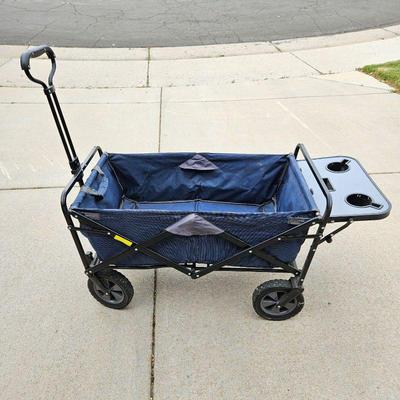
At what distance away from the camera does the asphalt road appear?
726cm

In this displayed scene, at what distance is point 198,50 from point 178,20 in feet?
7.19

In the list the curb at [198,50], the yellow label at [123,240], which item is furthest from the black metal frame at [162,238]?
the curb at [198,50]

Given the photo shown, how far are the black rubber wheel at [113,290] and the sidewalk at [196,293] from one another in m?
0.09

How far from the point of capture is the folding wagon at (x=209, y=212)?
1812 millimetres

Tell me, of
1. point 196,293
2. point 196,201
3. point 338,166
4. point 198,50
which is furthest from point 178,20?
point 196,293

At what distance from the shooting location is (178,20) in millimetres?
8281

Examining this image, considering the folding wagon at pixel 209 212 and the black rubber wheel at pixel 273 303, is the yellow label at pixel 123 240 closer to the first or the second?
the folding wagon at pixel 209 212

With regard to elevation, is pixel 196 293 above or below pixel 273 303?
below

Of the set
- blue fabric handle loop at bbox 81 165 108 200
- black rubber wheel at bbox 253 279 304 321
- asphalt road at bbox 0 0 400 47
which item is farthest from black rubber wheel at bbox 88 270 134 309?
asphalt road at bbox 0 0 400 47

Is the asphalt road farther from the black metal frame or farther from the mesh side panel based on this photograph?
the mesh side panel

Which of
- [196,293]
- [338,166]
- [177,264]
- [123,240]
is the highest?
[338,166]

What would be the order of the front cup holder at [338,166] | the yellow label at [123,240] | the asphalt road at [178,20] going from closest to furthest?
1. the yellow label at [123,240]
2. the front cup holder at [338,166]
3. the asphalt road at [178,20]

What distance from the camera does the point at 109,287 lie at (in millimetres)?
2270

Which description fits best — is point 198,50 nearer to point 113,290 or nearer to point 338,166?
point 338,166
